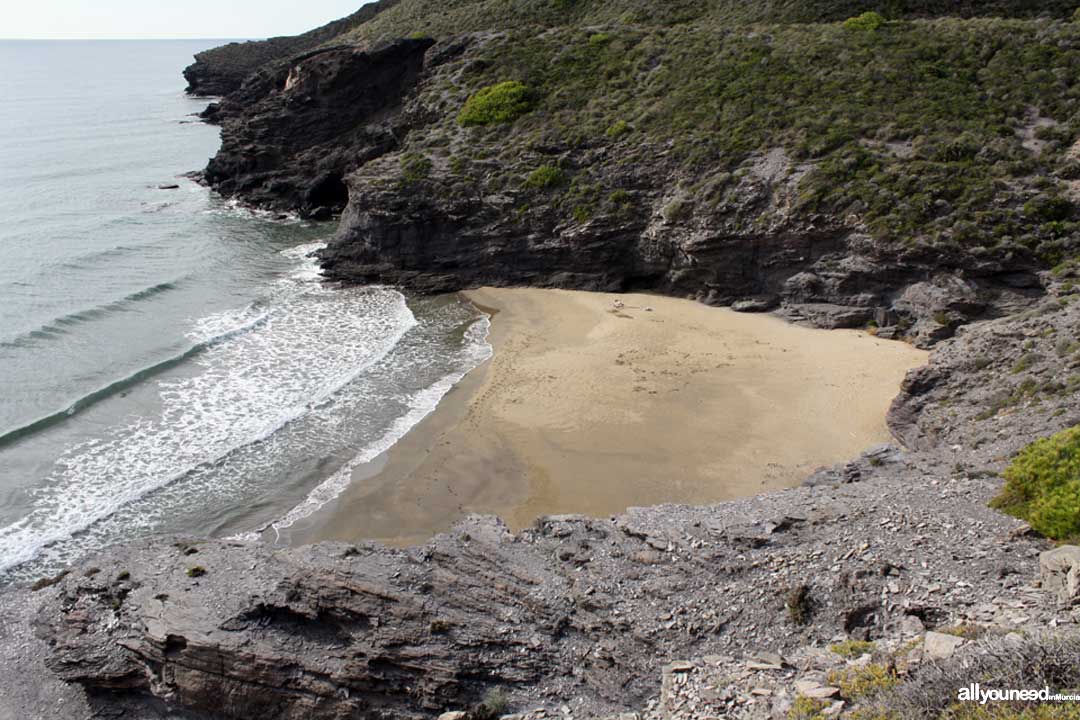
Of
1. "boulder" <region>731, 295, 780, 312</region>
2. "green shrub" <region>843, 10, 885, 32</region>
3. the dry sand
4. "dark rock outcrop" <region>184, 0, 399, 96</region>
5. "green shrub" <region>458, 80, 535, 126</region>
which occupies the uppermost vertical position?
"dark rock outcrop" <region>184, 0, 399, 96</region>

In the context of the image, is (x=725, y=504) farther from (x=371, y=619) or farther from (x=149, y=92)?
(x=149, y=92)

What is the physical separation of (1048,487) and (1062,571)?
281 cm

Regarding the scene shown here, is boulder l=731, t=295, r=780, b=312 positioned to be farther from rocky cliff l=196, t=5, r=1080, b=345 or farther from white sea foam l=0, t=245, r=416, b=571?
white sea foam l=0, t=245, r=416, b=571

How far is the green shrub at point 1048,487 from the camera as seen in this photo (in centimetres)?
1201

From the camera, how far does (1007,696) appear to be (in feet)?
25.2

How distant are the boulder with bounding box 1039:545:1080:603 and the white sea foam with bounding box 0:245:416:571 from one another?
59.8ft

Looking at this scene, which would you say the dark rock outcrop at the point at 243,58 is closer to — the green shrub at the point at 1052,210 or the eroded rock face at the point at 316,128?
the eroded rock face at the point at 316,128

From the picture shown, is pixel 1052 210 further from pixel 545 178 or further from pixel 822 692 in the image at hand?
pixel 822 692

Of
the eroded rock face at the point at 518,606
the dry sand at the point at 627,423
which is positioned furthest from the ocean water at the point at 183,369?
the eroded rock face at the point at 518,606

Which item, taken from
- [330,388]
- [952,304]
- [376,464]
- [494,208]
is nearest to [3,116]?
[494,208]

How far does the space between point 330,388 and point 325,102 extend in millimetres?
31899

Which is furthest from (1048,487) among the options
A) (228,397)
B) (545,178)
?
(545,178)

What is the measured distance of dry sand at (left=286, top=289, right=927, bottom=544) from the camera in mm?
19562

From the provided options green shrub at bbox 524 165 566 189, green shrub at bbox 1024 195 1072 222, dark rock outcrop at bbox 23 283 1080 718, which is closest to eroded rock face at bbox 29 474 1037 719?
dark rock outcrop at bbox 23 283 1080 718
